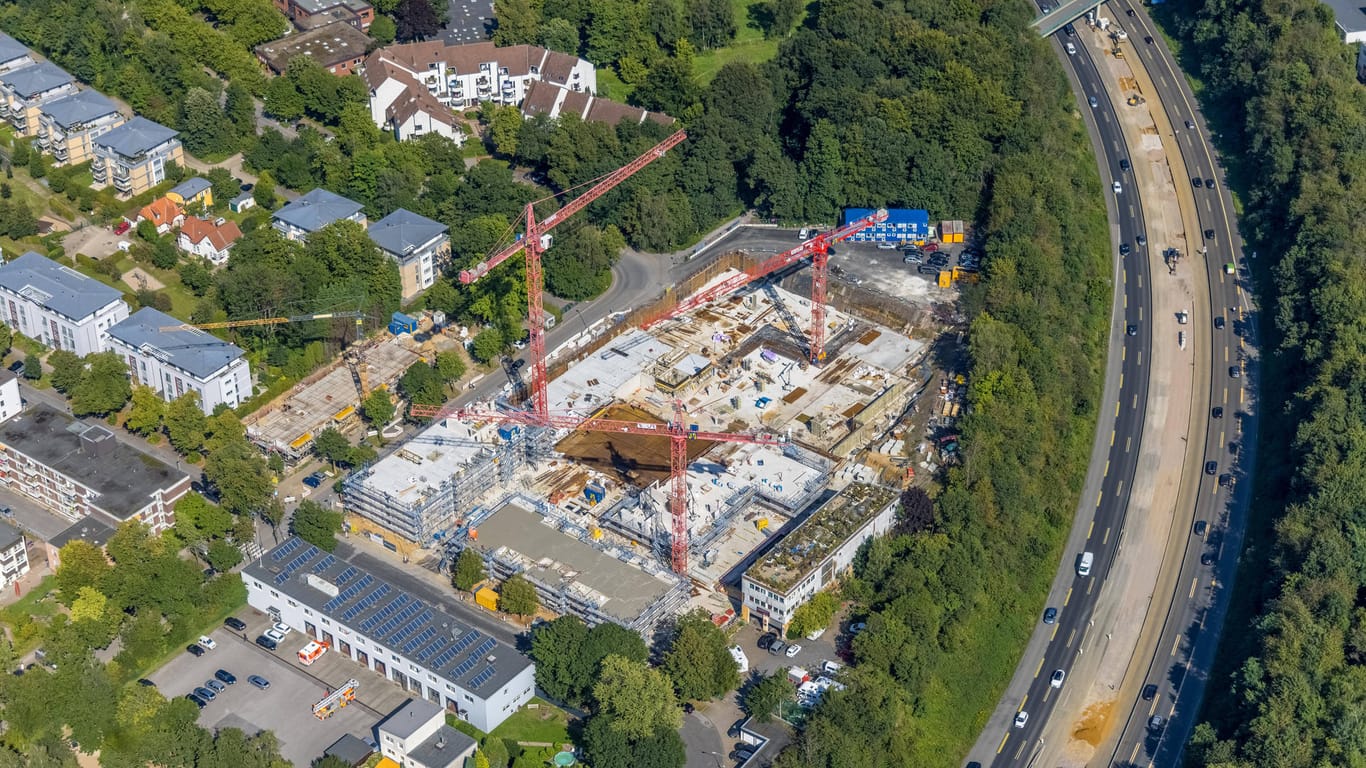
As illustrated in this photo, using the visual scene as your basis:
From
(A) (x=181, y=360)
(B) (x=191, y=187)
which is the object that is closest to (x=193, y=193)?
(B) (x=191, y=187)

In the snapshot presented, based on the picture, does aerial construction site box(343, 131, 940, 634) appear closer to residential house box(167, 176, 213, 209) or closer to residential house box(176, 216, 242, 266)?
residential house box(176, 216, 242, 266)

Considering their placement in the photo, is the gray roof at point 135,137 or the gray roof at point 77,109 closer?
the gray roof at point 135,137

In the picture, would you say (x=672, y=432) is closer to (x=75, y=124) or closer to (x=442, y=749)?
(x=442, y=749)

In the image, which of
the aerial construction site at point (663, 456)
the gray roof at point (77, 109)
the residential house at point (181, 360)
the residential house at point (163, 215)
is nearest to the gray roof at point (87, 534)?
the residential house at point (181, 360)

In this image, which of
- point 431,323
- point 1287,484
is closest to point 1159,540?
point 1287,484

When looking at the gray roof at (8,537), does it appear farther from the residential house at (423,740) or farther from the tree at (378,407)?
the residential house at (423,740)

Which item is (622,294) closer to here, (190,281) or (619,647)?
(190,281)
